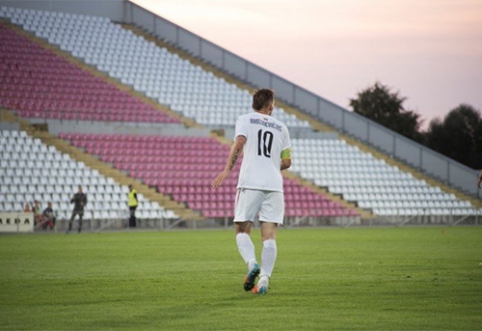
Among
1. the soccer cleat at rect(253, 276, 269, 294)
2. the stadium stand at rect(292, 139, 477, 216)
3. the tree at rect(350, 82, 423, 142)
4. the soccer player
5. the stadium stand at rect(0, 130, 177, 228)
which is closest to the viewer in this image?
the soccer cleat at rect(253, 276, 269, 294)

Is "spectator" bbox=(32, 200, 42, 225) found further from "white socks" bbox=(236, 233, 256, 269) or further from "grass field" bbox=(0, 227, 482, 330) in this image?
"white socks" bbox=(236, 233, 256, 269)

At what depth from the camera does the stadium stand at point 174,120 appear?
4053cm

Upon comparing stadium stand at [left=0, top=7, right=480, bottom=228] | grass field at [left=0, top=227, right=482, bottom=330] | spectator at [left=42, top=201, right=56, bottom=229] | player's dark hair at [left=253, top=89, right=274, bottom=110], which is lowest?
grass field at [left=0, top=227, right=482, bottom=330]

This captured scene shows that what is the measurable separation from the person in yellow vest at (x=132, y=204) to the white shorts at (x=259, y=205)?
2405cm

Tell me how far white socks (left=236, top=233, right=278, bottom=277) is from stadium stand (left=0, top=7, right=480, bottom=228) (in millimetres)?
27354

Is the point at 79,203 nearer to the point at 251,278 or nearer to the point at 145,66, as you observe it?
the point at 145,66

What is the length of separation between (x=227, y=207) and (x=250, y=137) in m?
28.5

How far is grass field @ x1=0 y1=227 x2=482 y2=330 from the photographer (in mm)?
8406

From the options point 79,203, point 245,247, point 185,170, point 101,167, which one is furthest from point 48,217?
point 245,247

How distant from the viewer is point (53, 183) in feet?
120

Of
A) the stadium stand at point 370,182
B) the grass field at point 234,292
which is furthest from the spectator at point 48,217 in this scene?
the grass field at point 234,292

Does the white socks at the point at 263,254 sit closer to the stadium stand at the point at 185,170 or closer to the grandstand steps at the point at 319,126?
the stadium stand at the point at 185,170

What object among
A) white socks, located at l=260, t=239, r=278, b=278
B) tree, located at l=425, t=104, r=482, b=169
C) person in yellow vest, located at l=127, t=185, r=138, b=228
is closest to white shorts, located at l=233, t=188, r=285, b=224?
white socks, located at l=260, t=239, r=278, b=278

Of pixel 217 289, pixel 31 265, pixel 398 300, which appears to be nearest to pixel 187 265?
pixel 31 265
